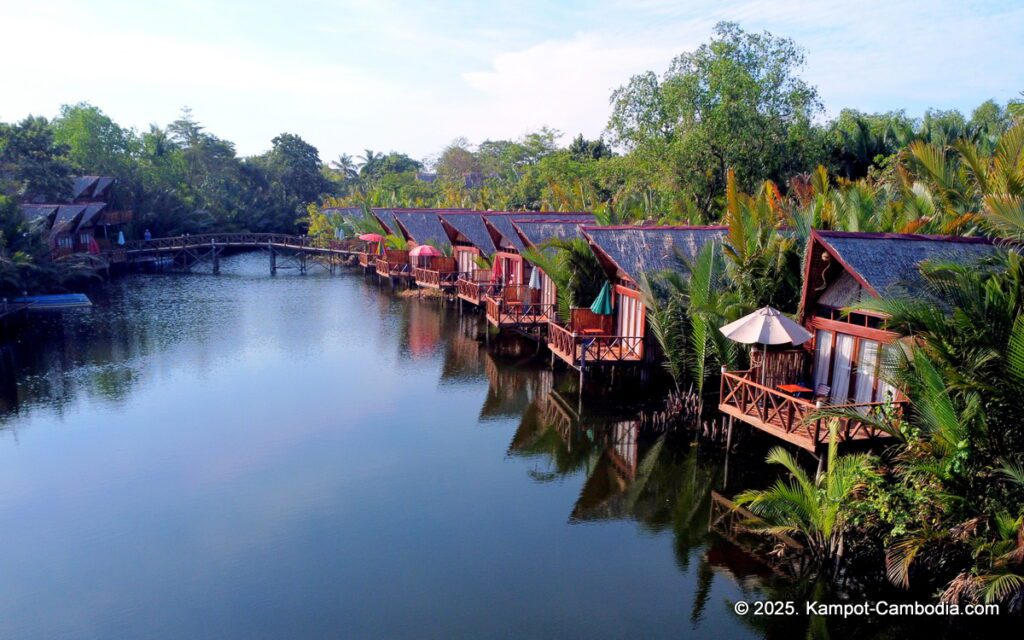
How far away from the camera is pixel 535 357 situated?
23734mm

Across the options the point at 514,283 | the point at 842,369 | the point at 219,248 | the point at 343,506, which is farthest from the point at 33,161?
the point at 842,369

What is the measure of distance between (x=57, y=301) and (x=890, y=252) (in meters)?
32.7

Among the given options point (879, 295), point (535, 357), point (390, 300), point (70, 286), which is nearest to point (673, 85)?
point (535, 357)

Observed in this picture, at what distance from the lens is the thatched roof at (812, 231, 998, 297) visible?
11.7m

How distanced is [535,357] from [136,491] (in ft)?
42.7

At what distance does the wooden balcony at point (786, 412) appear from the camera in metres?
11.6

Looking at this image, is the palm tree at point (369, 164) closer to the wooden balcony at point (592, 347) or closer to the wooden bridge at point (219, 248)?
the wooden bridge at point (219, 248)

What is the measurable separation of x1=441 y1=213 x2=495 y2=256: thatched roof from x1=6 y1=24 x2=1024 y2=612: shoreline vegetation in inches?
191

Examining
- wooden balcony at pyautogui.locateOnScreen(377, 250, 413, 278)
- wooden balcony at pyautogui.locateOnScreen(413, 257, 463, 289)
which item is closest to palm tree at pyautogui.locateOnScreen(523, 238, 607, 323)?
wooden balcony at pyautogui.locateOnScreen(413, 257, 463, 289)

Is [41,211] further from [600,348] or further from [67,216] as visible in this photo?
[600,348]

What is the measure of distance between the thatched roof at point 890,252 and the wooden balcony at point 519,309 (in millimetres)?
11751

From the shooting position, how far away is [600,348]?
750 inches

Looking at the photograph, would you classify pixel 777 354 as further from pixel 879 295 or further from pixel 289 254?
pixel 289 254

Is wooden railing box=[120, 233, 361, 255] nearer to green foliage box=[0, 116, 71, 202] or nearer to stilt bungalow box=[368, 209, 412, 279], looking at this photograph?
green foliage box=[0, 116, 71, 202]
